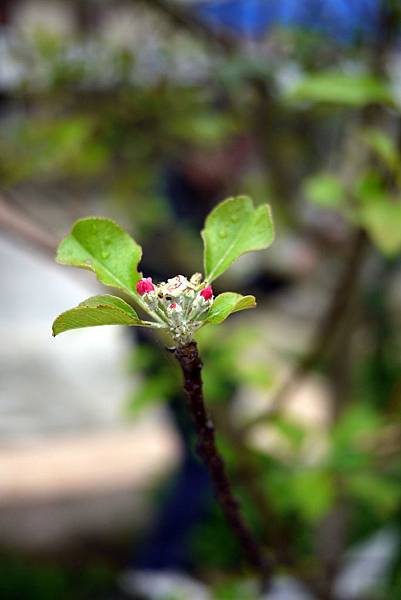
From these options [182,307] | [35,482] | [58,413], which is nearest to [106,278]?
[182,307]

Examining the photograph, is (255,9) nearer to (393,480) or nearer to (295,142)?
(295,142)

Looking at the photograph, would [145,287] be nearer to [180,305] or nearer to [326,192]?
[180,305]

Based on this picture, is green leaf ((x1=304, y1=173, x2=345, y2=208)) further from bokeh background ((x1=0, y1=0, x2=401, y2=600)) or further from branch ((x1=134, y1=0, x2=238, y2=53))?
branch ((x1=134, y1=0, x2=238, y2=53))

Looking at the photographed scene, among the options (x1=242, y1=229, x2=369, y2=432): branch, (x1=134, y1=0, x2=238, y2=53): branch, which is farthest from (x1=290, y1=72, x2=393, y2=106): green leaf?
(x1=134, y1=0, x2=238, y2=53): branch

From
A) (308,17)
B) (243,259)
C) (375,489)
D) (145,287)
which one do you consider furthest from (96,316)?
(243,259)

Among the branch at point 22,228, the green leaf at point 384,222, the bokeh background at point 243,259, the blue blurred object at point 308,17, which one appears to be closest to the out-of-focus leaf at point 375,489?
the bokeh background at point 243,259
